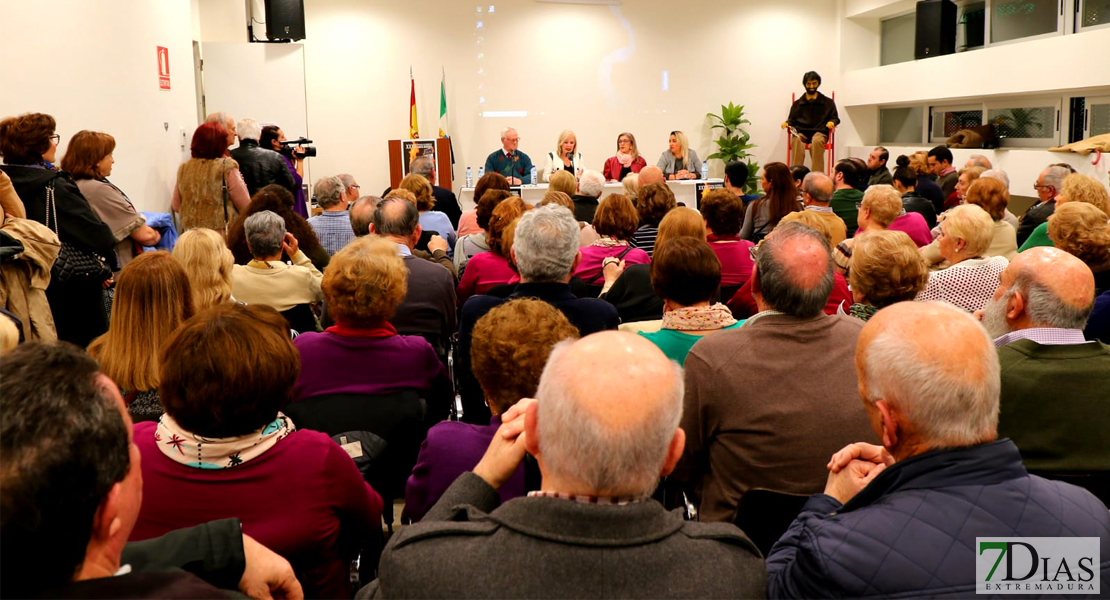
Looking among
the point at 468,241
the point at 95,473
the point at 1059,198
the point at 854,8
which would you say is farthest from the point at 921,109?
the point at 95,473

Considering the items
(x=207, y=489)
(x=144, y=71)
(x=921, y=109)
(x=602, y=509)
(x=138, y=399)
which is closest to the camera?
(x=602, y=509)

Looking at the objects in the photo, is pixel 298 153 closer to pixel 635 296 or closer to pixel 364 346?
pixel 635 296

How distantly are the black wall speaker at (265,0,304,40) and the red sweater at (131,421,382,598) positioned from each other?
9000mm

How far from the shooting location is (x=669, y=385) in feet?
4.32

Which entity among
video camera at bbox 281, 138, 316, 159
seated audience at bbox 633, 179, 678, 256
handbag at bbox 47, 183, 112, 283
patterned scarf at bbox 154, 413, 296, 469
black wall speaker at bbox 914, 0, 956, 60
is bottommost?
patterned scarf at bbox 154, 413, 296, 469

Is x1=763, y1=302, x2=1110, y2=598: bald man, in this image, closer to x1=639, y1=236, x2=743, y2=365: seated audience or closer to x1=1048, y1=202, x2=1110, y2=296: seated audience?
x1=639, y1=236, x2=743, y2=365: seated audience

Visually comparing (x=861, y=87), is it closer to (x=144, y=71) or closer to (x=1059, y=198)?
(x=1059, y=198)

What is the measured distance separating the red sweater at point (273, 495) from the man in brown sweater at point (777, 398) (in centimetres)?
92

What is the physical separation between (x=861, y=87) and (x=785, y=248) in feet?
36.3

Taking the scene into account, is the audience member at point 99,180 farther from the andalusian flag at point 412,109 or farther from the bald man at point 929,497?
the andalusian flag at point 412,109

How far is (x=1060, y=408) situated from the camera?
222 cm

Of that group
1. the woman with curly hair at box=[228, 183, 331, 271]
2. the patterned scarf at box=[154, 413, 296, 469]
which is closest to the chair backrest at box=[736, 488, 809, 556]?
the patterned scarf at box=[154, 413, 296, 469]

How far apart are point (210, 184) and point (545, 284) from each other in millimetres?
4372

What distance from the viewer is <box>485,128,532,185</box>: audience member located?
10.6m
